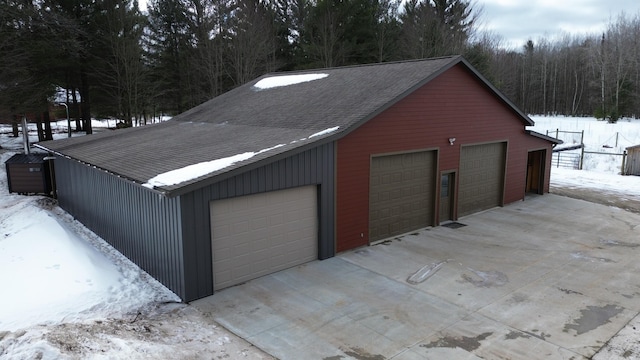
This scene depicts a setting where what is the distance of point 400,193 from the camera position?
1195 cm

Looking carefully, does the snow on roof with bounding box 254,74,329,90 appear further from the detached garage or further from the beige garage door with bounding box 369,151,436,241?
the beige garage door with bounding box 369,151,436,241

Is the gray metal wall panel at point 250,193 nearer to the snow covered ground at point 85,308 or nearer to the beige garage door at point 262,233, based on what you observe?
the beige garage door at point 262,233

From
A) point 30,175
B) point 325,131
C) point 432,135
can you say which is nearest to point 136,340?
point 325,131

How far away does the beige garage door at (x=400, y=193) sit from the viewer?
445 inches

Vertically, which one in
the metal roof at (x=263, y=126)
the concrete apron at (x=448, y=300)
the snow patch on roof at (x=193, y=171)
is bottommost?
the concrete apron at (x=448, y=300)

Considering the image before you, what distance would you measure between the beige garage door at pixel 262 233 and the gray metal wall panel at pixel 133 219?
718 millimetres

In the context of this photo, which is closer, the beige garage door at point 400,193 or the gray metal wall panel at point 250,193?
the gray metal wall panel at point 250,193

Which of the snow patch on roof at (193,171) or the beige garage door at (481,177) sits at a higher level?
the snow patch on roof at (193,171)

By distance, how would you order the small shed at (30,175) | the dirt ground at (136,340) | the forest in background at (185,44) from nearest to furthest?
the dirt ground at (136,340), the small shed at (30,175), the forest in background at (185,44)

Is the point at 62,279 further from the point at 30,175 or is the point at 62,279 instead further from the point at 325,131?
the point at 30,175

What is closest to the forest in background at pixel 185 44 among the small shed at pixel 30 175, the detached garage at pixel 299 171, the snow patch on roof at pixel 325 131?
the small shed at pixel 30 175

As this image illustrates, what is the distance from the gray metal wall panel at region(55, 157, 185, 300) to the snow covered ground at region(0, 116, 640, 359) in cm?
29

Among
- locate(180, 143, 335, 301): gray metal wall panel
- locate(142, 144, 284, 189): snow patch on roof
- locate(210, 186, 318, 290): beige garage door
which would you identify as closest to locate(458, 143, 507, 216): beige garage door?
locate(180, 143, 335, 301): gray metal wall panel

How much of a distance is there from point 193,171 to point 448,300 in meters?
5.17
